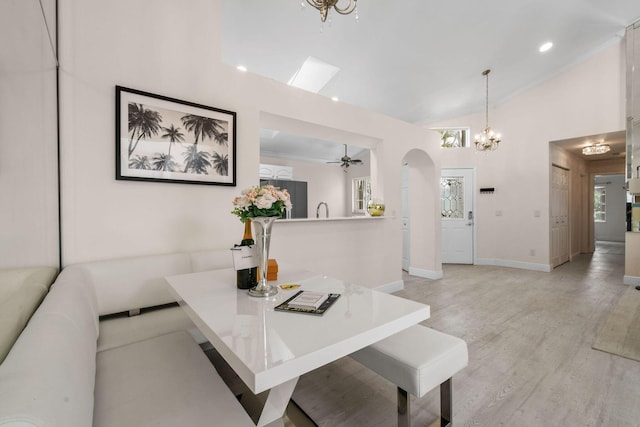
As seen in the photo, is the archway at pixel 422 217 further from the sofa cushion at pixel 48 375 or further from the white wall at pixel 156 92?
the sofa cushion at pixel 48 375

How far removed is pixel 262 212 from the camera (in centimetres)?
134

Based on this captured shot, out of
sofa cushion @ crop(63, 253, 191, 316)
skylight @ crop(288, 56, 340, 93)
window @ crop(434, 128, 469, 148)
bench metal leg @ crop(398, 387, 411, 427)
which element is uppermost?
skylight @ crop(288, 56, 340, 93)

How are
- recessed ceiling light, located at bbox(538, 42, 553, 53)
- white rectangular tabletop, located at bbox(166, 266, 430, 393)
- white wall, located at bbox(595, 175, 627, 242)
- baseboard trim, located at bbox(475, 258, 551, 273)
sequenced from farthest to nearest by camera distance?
white wall, located at bbox(595, 175, 627, 242), baseboard trim, located at bbox(475, 258, 551, 273), recessed ceiling light, located at bbox(538, 42, 553, 53), white rectangular tabletop, located at bbox(166, 266, 430, 393)

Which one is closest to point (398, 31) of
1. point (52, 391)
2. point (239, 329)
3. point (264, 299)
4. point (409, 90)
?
point (409, 90)

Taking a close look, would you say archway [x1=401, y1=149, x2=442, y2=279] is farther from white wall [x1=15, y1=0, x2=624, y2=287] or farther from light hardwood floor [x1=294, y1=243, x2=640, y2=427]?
light hardwood floor [x1=294, y1=243, x2=640, y2=427]

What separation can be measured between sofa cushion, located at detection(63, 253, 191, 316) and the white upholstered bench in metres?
1.31

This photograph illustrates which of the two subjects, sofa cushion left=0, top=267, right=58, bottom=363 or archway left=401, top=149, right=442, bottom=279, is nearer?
sofa cushion left=0, top=267, right=58, bottom=363

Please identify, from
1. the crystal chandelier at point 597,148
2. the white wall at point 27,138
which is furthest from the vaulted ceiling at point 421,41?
the white wall at point 27,138

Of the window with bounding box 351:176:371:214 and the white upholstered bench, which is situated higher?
the window with bounding box 351:176:371:214

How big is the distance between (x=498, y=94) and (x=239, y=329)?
6.52m

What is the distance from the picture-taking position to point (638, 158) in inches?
160

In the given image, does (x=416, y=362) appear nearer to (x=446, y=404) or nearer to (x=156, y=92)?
(x=446, y=404)

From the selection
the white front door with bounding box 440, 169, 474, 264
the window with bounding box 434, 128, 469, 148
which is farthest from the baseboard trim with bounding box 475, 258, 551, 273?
the window with bounding box 434, 128, 469, 148

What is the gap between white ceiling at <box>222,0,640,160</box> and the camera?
10.4 feet
